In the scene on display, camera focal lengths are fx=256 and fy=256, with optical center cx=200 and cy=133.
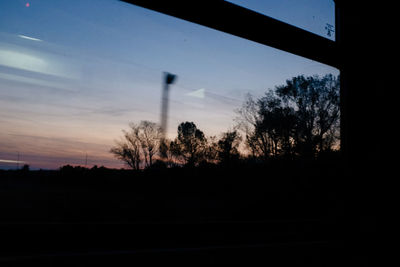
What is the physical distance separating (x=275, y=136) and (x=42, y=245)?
15.0 meters

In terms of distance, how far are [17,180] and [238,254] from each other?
943 centimetres

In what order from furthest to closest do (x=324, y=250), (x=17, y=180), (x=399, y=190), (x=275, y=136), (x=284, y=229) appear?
(x=275, y=136) < (x=17, y=180) < (x=284, y=229) < (x=399, y=190) < (x=324, y=250)

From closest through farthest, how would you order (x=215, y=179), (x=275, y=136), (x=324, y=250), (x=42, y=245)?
1. (x=324, y=250)
2. (x=42, y=245)
3. (x=215, y=179)
4. (x=275, y=136)

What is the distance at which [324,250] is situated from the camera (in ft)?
3.85

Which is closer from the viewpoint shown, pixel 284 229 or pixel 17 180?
pixel 284 229

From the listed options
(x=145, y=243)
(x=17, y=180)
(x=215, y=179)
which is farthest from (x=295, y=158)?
(x=145, y=243)

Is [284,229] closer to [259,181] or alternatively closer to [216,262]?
[216,262]

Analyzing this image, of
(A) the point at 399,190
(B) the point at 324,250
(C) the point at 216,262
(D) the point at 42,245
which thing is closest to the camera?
(C) the point at 216,262

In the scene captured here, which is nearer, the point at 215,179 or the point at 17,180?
the point at 17,180

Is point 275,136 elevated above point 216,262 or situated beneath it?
elevated above

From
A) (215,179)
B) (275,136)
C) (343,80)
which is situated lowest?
(215,179)

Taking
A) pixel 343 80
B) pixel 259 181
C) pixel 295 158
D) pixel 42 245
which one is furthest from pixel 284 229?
pixel 295 158

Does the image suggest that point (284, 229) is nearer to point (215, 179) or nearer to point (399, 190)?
point (399, 190)

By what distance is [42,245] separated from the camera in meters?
1.97
